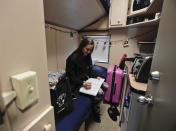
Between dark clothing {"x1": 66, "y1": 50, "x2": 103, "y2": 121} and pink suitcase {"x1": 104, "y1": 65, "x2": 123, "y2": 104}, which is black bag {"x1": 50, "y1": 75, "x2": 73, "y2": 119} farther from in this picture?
pink suitcase {"x1": 104, "y1": 65, "x2": 123, "y2": 104}

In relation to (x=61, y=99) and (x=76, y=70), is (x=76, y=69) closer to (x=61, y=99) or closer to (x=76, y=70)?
(x=76, y=70)

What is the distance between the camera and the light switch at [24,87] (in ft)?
0.83

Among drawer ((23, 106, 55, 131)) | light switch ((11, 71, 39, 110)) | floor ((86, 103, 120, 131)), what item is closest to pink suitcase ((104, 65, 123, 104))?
floor ((86, 103, 120, 131))

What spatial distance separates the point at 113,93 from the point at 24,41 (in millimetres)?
1980

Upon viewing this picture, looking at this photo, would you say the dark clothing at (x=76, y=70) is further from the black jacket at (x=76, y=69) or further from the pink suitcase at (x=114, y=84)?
the pink suitcase at (x=114, y=84)

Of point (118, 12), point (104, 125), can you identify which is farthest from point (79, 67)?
point (118, 12)

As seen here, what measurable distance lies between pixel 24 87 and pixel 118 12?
7.37ft

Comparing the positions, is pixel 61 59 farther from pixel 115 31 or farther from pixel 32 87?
pixel 32 87

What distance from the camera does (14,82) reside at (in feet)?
0.83

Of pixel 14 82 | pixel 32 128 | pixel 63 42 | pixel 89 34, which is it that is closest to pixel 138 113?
pixel 32 128

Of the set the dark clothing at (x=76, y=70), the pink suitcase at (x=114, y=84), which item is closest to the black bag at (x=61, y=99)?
the dark clothing at (x=76, y=70)

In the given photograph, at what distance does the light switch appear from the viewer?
0.83 feet

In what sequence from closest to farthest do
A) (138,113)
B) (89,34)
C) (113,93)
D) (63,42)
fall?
(138,113), (113,93), (63,42), (89,34)

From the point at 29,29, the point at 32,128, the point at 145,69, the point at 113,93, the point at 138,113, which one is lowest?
the point at 113,93
